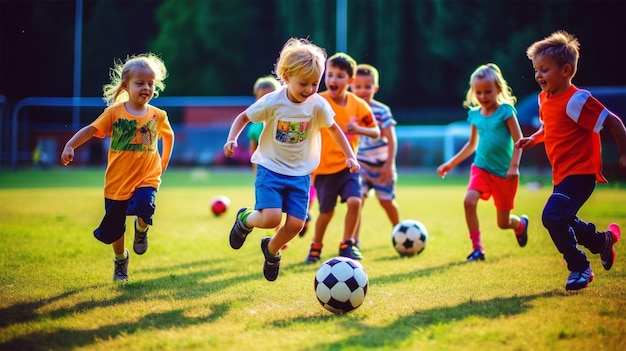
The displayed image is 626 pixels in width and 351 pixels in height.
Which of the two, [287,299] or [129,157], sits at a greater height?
[129,157]

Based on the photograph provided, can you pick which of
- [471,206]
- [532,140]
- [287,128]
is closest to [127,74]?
[287,128]

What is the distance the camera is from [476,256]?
6.79m

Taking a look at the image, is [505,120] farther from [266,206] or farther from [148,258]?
[148,258]

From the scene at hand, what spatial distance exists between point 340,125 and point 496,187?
Result: 66.3 inches

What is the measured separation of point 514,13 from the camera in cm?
3431

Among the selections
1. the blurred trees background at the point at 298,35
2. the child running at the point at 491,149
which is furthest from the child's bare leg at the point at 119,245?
the blurred trees background at the point at 298,35

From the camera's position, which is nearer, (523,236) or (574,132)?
(574,132)

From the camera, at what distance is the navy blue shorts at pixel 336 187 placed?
6852 mm

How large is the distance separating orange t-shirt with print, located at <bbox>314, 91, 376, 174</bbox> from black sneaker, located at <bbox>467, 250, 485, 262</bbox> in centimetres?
154

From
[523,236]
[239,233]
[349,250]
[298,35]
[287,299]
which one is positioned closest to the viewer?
[287,299]

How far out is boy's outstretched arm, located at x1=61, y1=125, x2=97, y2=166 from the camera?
16.9ft

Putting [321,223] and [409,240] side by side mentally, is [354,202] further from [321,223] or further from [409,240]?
[409,240]

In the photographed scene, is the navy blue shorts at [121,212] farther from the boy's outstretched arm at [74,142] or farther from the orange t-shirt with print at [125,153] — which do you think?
the boy's outstretched arm at [74,142]

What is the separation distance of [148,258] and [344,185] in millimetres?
2132
